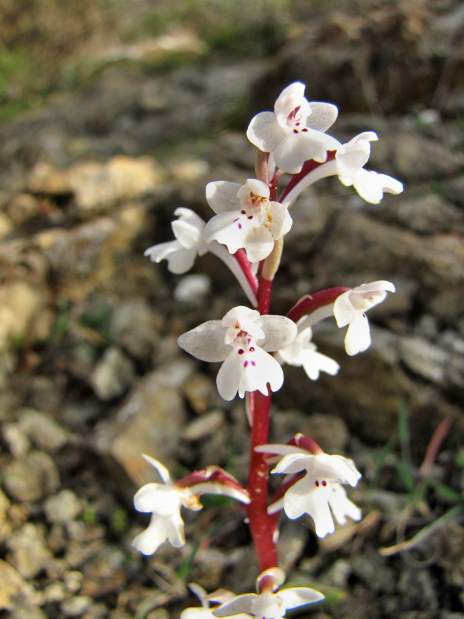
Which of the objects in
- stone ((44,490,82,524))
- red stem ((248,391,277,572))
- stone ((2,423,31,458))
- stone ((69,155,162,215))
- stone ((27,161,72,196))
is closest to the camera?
red stem ((248,391,277,572))

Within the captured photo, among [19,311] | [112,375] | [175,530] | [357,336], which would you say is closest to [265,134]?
[357,336]

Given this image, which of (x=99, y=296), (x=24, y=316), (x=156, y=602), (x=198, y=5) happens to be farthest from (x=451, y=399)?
(x=198, y=5)

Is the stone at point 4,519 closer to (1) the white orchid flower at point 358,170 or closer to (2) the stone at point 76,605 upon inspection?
(2) the stone at point 76,605

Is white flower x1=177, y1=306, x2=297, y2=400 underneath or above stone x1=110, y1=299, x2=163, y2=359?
underneath

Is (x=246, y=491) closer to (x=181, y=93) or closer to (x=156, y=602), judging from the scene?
(x=156, y=602)

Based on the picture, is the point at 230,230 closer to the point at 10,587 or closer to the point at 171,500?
the point at 171,500

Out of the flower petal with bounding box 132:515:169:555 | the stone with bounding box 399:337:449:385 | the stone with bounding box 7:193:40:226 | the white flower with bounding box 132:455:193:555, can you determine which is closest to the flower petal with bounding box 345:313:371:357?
the white flower with bounding box 132:455:193:555

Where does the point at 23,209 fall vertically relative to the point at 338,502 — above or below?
above

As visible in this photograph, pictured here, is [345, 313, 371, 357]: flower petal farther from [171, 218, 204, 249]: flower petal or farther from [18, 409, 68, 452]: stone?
[18, 409, 68, 452]: stone
